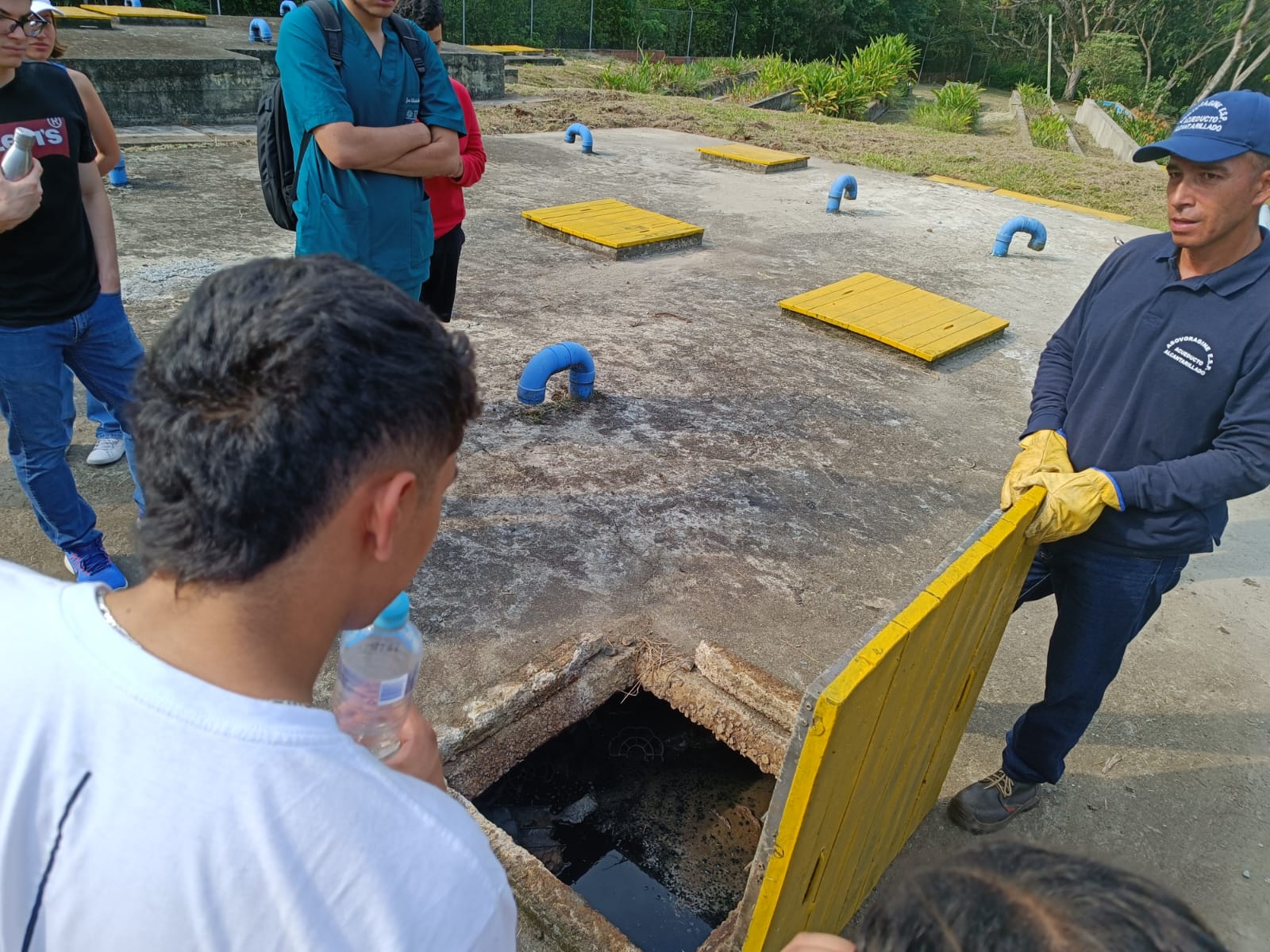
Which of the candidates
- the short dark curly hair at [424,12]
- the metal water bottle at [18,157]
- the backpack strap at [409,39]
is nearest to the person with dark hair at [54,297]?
the metal water bottle at [18,157]

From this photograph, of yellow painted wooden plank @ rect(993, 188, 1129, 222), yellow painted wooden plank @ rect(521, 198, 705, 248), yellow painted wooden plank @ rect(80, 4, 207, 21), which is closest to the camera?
yellow painted wooden plank @ rect(521, 198, 705, 248)

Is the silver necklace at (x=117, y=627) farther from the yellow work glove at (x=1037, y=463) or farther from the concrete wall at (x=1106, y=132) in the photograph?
the concrete wall at (x=1106, y=132)

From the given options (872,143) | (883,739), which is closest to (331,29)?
(883,739)

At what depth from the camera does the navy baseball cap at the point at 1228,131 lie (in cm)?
210

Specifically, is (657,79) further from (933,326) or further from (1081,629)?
(1081,629)

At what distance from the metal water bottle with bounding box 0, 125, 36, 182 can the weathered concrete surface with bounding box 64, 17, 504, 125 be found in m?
7.40

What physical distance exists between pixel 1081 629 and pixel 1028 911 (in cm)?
181

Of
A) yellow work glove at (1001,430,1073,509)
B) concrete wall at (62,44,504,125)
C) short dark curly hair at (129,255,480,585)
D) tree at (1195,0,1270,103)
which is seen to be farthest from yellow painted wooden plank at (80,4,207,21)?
tree at (1195,0,1270,103)

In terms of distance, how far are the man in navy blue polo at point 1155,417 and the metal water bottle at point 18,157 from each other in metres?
2.94

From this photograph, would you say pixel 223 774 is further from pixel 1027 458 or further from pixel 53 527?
pixel 53 527

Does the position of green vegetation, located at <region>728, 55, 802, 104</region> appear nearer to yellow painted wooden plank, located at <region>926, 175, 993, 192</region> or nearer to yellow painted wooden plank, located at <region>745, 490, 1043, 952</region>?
yellow painted wooden plank, located at <region>926, 175, 993, 192</region>

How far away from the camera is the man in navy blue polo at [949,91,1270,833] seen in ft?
6.95

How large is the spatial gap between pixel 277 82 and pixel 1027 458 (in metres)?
2.90

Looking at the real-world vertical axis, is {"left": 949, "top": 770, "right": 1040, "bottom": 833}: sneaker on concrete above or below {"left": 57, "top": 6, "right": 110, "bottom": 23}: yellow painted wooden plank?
below
